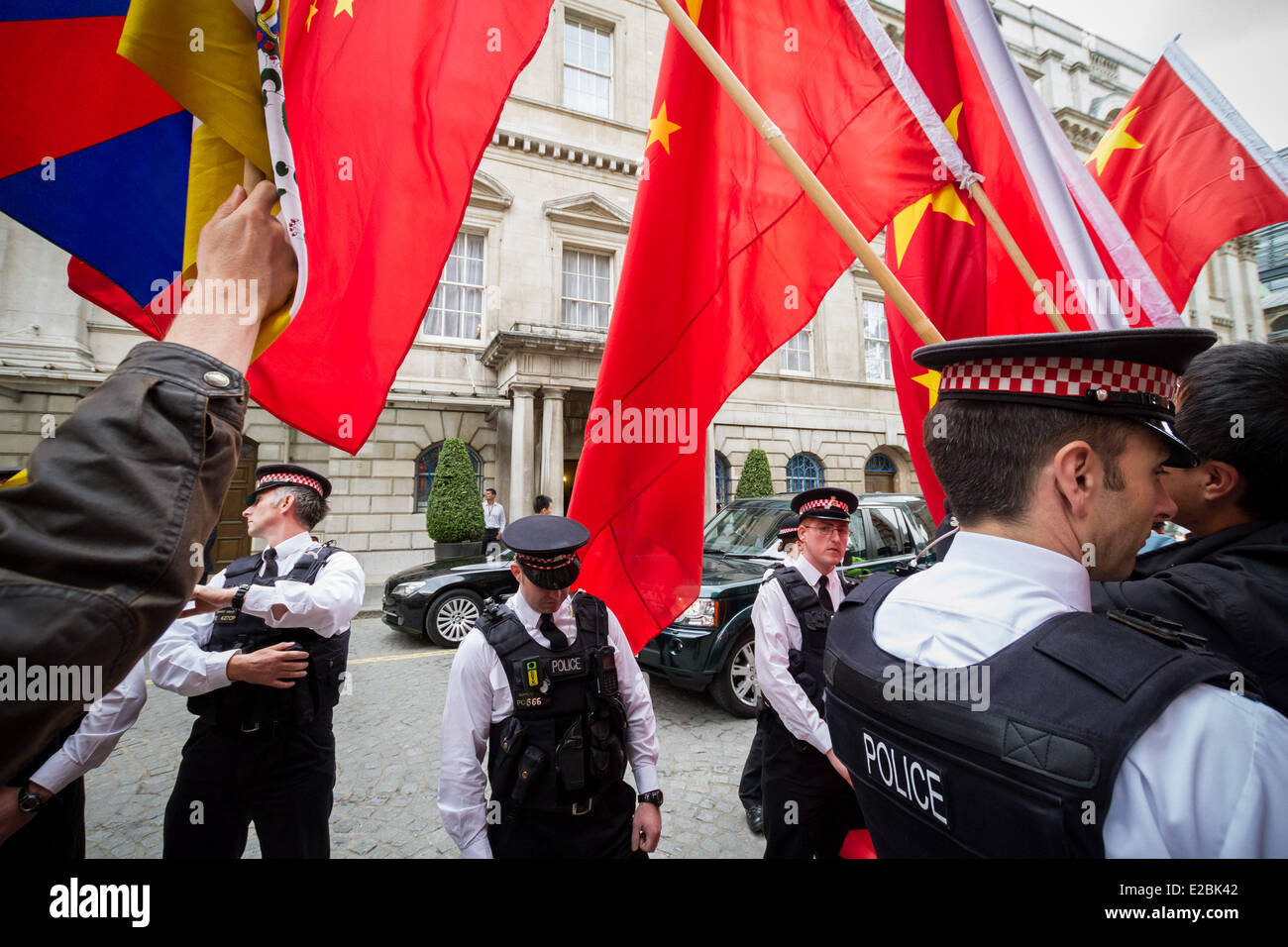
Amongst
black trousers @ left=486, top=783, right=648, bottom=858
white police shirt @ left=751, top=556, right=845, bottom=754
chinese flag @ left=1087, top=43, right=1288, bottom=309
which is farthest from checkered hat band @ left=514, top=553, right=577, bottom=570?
chinese flag @ left=1087, top=43, right=1288, bottom=309

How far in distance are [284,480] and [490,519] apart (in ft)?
33.4

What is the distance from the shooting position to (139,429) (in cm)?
74

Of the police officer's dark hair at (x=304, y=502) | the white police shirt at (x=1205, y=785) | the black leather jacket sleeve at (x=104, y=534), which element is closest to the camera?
the black leather jacket sleeve at (x=104, y=534)

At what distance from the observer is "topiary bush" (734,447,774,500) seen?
1594 cm

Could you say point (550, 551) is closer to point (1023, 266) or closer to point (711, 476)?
point (1023, 266)

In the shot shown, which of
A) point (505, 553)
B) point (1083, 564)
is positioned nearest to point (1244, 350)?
point (1083, 564)

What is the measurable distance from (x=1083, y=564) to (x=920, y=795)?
61cm

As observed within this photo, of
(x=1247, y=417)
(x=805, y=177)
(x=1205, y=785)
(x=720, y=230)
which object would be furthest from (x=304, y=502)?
(x=1247, y=417)

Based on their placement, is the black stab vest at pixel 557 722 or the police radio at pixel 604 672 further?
the police radio at pixel 604 672

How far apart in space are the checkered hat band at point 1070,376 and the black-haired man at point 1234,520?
0.67 metres

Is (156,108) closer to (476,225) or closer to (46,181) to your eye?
(46,181)

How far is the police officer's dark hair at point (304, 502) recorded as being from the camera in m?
3.32
